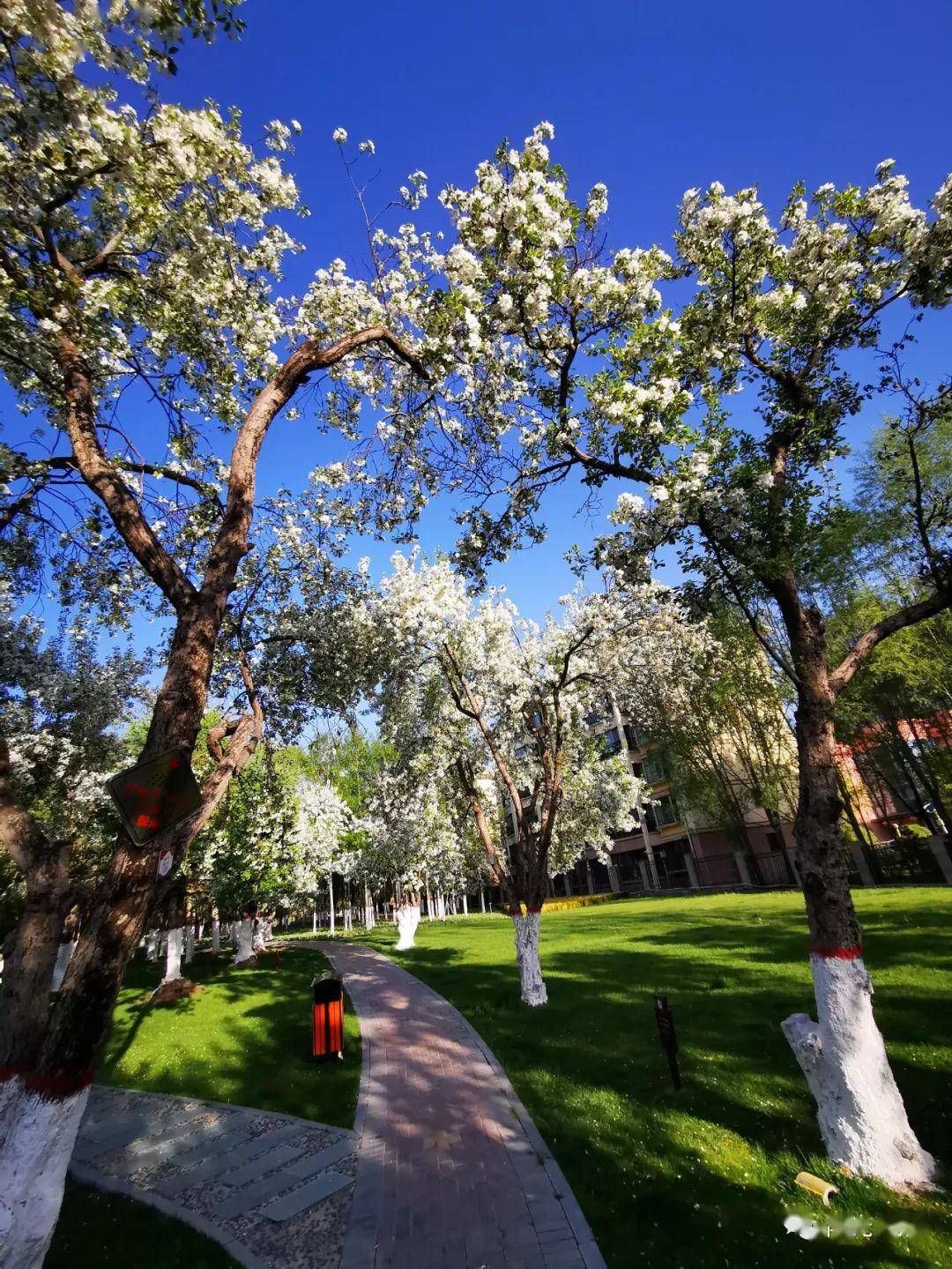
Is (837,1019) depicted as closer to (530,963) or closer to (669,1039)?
(669,1039)

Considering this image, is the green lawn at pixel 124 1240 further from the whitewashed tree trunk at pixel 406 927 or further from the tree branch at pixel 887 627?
the whitewashed tree trunk at pixel 406 927

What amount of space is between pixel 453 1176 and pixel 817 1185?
3.47m

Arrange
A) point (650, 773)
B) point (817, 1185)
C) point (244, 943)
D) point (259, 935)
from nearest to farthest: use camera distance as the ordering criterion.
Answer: point (817, 1185)
point (244, 943)
point (259, 935)
point (650, 773)

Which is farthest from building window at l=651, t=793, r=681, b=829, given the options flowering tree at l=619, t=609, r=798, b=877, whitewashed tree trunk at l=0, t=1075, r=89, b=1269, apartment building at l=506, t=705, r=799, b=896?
whitewashed tree trunk at l=0, t=1075, r=89, b=1269

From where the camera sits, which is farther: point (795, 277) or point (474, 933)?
point (474, 933)

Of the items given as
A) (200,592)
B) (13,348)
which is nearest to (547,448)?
(200,592)

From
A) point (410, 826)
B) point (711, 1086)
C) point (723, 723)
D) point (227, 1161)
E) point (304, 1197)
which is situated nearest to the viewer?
point (304, 1197)

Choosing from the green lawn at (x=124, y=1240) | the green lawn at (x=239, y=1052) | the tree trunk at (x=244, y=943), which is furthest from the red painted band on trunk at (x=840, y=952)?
the tree trunk at (x=244, y=943)

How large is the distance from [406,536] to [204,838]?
1702 cm

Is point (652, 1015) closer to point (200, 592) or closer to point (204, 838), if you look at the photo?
point (200, 592)

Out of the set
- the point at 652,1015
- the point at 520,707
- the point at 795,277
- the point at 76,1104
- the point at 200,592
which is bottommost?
the point at 652,1015

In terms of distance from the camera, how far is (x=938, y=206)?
690cm

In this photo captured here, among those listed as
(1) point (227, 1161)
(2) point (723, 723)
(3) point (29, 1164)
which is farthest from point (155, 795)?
(2) point (723, 723)

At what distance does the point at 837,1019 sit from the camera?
5.49 m
